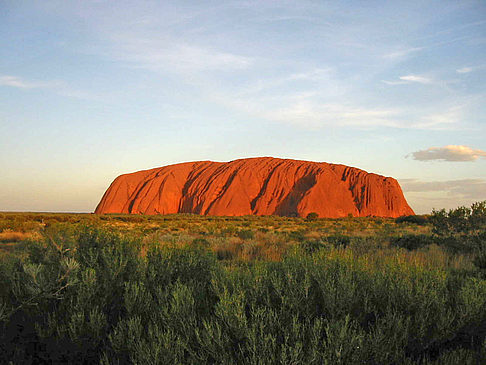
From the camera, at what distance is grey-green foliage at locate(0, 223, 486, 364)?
122 inches

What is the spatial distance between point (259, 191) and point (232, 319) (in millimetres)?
59528

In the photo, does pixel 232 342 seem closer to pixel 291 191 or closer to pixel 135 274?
pixel 135 274

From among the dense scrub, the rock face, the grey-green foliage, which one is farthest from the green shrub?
the rock face

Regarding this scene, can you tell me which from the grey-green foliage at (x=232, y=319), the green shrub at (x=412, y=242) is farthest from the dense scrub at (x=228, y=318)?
the green shrub at (x=412, y=242)

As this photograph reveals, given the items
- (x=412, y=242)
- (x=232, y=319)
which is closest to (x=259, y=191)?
(x=412, y=242)

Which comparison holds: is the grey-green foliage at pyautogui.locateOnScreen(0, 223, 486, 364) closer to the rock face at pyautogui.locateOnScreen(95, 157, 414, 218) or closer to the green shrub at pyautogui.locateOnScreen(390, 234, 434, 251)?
the green shrub at pyautogui.locateOnScreen(390, 234, 434, 251)

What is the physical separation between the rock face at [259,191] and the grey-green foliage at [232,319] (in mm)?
50768

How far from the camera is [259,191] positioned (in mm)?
62875

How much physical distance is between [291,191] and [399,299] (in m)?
56.6

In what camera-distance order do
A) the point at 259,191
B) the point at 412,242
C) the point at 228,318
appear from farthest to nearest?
the point at 259,191
the point at 412,242
the point at 228,318

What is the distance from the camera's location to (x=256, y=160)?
69625 mm

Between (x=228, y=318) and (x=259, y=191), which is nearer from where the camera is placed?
(x=228, y=318)

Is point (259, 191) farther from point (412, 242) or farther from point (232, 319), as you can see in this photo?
point (232, 319)

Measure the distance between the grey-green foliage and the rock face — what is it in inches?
1999
